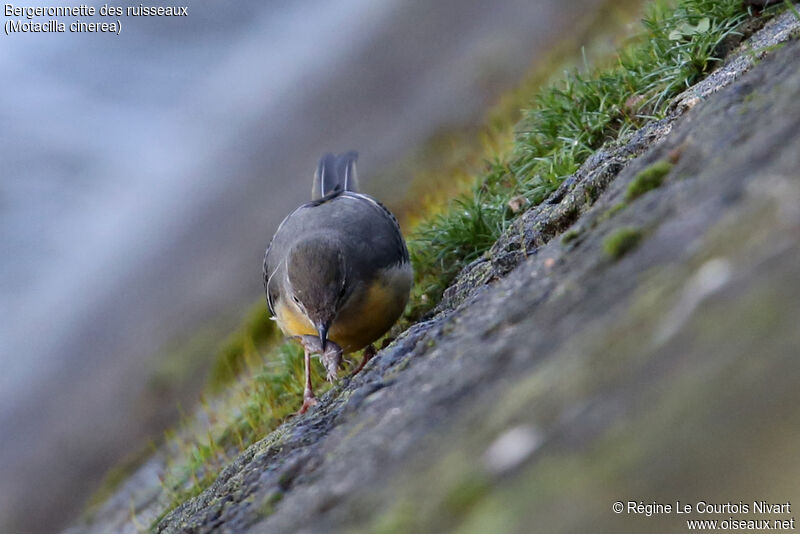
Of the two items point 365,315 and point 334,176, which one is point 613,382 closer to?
point 365,315

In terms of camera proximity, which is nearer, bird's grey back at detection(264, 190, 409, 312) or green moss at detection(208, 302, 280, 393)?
bird's grey back at detection(264, 190, 409, 312)

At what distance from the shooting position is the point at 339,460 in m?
2.89

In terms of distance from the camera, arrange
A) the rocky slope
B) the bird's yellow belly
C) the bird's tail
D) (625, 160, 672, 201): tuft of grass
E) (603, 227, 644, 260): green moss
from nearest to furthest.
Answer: the rocky slope, (603, 227, 644, 260): green moss, (625, 160, 672, 201): tuft of grass, the bird's yellow belly, the bird's tail

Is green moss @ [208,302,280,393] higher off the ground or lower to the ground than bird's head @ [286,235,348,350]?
lower

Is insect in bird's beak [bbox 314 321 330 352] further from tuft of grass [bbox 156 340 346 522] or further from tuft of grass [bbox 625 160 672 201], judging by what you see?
tuft of grass [bbox 625 160 672 201]

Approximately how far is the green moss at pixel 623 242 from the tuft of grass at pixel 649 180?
0.36m

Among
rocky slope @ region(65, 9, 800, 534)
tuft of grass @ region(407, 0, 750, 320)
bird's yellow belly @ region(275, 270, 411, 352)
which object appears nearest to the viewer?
rocky slope @ region(65, 9, 800, 534)

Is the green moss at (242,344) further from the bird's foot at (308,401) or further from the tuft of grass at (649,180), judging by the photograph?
the tuft of grass at (649,180)

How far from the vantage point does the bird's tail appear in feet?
21.6

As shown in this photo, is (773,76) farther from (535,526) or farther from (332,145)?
(332,145)

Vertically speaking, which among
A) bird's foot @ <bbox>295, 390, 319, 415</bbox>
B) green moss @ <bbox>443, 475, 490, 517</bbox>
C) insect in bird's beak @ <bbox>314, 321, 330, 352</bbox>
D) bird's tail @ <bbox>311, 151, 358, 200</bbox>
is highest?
bird's tail @ <bbox>311, 151, 358, 200</bbox>

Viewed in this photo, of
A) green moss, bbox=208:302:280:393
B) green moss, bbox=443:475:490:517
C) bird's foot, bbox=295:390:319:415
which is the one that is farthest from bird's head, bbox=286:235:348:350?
green moss, bbox=208:302:280:393

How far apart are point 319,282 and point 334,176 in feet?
6.70

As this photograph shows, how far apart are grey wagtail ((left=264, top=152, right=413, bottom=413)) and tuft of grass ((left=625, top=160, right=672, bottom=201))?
6.62 feet
